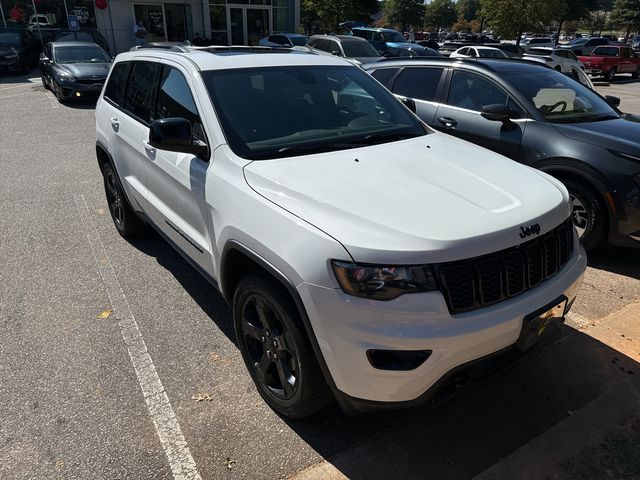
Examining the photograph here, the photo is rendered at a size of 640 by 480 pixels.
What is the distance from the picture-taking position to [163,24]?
2462 cm

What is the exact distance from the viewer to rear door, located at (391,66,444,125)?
5.86 metres

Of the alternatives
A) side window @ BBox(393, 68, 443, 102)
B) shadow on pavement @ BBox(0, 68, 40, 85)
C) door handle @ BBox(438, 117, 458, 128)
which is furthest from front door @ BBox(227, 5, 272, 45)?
door handle @ BBox(438, 117, 458, 128)

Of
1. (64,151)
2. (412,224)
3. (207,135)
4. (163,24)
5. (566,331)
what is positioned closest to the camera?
(412,224)

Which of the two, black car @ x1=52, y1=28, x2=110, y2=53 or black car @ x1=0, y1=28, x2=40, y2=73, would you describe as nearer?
A: black car @ x1=52, y1=28, x2=110, y2=53

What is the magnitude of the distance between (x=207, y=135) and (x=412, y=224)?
55.8 inches

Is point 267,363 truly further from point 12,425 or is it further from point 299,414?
point 12,425

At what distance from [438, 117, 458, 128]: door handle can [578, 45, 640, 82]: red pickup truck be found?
21973 millimetres

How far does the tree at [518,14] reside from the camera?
1121 inches

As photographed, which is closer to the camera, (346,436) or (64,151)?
(346,436)

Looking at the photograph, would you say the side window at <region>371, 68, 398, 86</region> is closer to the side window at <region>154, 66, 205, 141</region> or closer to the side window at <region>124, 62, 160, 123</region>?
the side window at <region>124, 62, 160, 123</region>

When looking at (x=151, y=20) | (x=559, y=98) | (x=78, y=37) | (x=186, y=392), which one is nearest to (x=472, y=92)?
(x=559, y=98)

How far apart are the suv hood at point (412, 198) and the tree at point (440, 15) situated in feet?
306

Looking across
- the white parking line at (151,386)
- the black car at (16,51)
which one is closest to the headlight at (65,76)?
the black car at (16,51)

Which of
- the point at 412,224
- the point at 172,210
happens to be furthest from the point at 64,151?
the point at 412,224
